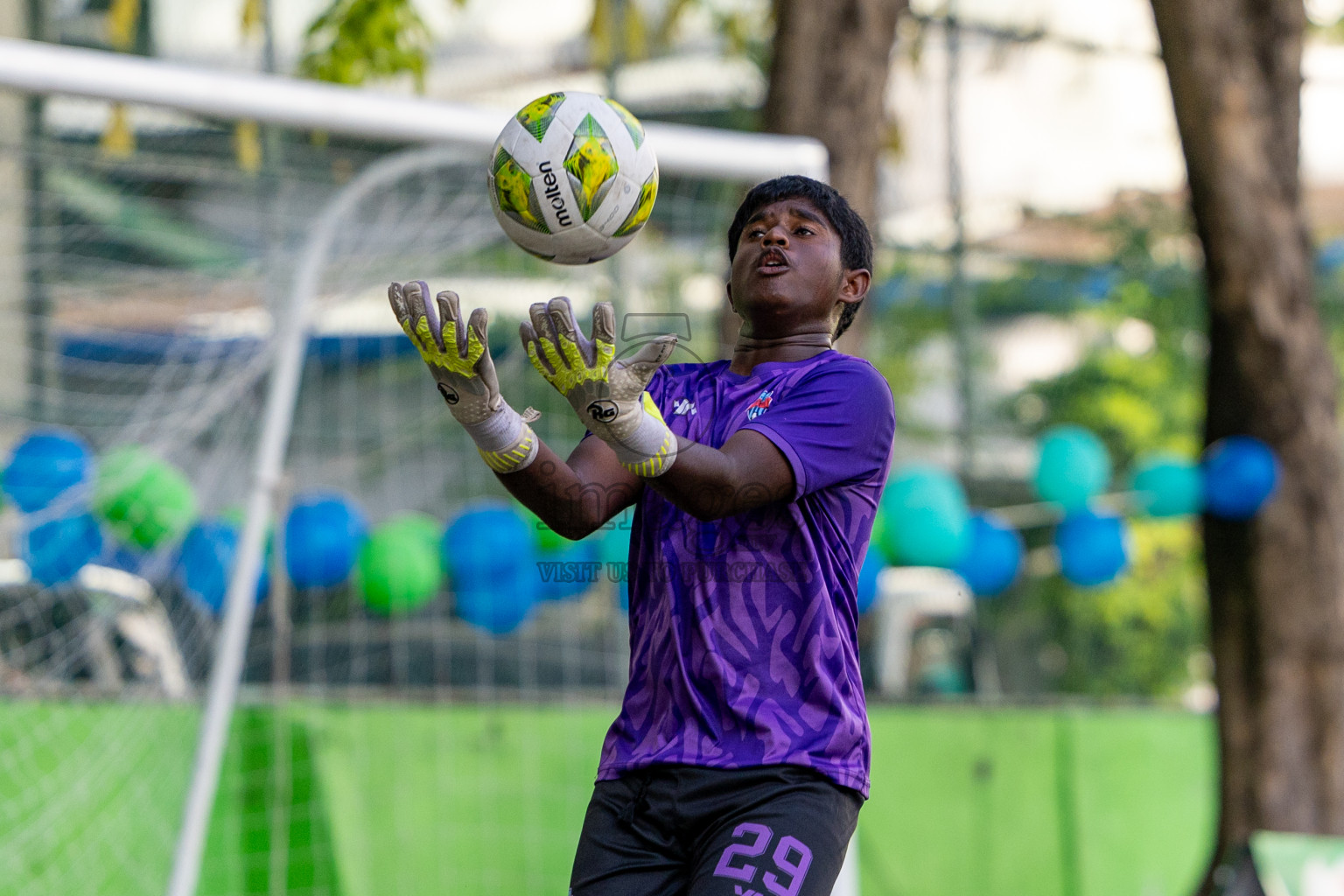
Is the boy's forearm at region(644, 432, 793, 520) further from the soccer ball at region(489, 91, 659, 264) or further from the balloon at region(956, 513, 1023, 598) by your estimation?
the balloon at region(956, 513, 1023, 598)

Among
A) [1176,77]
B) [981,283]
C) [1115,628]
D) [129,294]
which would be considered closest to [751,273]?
[129,294]

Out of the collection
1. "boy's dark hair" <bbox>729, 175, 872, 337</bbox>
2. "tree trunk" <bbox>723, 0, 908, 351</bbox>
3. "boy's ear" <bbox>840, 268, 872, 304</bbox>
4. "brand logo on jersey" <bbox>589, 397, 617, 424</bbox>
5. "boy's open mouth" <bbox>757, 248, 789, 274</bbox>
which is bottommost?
"brand logo on jersey" <bbox>589, 397, 617, 424</bbox>

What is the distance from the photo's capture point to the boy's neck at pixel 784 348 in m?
2.64

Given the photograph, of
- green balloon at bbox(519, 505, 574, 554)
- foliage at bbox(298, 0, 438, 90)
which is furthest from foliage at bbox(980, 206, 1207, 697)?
foliage at bbox(298, 0, 438, 90)

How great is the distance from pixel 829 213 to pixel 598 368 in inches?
28.4

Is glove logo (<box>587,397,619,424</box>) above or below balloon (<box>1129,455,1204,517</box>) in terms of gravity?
above

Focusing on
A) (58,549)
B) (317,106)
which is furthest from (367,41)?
(58,549)

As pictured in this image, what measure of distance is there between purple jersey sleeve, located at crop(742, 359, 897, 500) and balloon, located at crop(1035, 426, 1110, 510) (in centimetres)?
538

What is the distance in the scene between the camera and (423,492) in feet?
23.5

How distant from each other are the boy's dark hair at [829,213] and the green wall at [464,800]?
3.74 meters

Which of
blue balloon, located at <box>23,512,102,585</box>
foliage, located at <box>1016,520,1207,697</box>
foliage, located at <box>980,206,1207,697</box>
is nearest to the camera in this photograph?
blue balloon, located at <box>23,512,102,585</box>

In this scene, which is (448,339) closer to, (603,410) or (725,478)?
(603,410)

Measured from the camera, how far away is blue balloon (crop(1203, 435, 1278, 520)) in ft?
23.0

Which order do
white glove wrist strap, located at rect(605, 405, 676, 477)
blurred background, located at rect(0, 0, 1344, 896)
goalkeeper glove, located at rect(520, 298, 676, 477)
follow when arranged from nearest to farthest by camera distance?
goalkeeper glove, located at rect(520, 298, 676, 477)
white glove wrist strap, located at rect(605, 405, 676, 477)
blurred background, located at rect(0, 0, 1344, 896)
